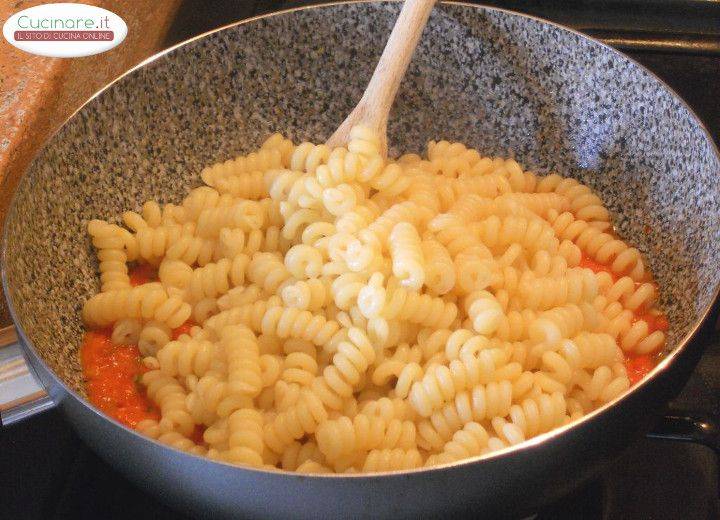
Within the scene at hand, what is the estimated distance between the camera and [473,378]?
880mm

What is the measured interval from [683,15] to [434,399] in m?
0.96

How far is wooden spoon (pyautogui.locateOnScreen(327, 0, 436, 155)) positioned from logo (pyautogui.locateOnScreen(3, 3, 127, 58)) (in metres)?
0.43

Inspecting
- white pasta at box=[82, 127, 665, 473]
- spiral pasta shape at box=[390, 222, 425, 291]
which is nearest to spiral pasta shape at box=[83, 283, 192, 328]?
white pasta at box=[82, 127, 665, 473]

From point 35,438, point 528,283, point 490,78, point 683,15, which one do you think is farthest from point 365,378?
point 683,15

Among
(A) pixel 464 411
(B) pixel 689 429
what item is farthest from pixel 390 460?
(B) pixel 689 429

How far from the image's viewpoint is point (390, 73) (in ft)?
3.75

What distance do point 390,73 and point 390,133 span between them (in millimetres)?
166

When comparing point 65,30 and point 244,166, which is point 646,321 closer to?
point 244,166

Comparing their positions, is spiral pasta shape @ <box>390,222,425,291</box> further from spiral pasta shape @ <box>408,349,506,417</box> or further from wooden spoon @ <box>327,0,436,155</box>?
wooden spoon @ <box>327,0,436,155</box>

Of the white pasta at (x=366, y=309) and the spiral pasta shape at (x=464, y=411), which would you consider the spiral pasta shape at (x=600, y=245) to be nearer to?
the white pasta at (x=366, y=309)

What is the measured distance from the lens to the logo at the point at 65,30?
1178 millimetres

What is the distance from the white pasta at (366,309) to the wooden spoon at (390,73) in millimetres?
52

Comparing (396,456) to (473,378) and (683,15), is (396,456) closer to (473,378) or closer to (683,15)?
(473,378)

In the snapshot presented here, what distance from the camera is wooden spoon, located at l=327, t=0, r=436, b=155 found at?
1.14 m
